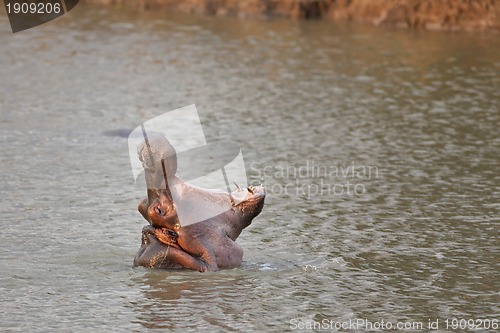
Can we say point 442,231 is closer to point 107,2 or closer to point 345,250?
point 345,250

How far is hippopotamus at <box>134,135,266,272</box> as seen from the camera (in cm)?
781

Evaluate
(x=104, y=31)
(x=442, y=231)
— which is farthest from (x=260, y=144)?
(x=104, y=31)

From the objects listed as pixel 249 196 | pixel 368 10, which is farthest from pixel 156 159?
pixel 368 10

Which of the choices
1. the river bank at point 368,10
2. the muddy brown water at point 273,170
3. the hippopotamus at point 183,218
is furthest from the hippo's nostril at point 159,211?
the river bank at point 368,10

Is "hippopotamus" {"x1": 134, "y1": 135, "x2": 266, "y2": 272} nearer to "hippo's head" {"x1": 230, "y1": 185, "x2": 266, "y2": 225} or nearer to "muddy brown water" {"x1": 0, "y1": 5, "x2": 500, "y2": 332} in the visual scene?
"hippo's head" {"x1": 230, "y1": 185, "x2": 266, "y2": 225}

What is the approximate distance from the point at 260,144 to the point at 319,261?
13.9 ft

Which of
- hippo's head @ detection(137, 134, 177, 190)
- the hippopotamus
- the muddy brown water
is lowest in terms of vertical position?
the muddy brown water

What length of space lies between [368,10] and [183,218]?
13.7 m

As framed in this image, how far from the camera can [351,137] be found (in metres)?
12.9

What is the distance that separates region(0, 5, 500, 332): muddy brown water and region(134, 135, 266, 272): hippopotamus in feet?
0.40

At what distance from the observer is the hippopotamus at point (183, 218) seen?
25.6 ft

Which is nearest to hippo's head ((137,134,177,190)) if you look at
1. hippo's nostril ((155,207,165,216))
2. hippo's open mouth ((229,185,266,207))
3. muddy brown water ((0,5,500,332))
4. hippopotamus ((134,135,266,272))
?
hippopotamus ((134,135,266,272))

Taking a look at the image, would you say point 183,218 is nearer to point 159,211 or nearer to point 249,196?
point 159,211

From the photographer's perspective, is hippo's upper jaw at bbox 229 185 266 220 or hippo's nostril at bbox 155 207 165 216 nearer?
hippo's nostril at bbox 155 207 165 216
